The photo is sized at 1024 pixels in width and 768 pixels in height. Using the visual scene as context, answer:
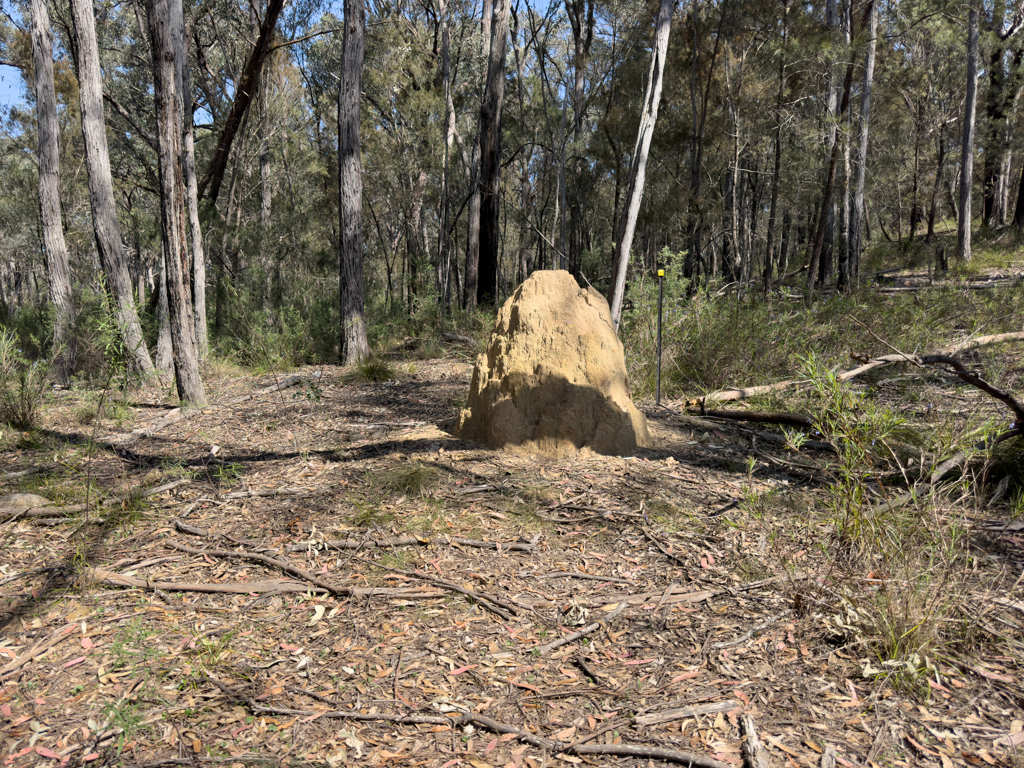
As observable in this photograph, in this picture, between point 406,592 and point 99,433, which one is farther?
point 99,433

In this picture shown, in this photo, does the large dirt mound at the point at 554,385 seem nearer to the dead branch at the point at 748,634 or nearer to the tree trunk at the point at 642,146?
the dead branch at the point at 748,634

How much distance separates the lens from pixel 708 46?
18.7m

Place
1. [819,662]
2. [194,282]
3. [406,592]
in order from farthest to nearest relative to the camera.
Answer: [194,282], [406,592], [819,662]

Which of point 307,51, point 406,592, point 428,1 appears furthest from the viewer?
point 307,51

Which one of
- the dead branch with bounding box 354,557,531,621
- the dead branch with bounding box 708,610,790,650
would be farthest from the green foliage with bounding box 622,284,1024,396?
the dead branch with bounding box 354,557,531,621

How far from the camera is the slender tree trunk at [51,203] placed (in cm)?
905

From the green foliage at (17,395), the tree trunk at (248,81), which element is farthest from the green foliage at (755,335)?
the tree trunk at (248,81)

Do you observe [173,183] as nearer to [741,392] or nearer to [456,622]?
[456,622]

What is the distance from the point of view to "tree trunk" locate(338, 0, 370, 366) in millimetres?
9055

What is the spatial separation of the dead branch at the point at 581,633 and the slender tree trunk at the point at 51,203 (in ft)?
30.1

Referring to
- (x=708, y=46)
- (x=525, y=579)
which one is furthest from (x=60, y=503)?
(x=708, y=46)

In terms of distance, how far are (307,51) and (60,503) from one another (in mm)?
23657

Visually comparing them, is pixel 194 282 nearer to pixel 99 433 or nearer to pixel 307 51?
pixel 99 433

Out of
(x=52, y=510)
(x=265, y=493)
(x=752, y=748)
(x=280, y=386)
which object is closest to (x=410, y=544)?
(x=265, y=493)
